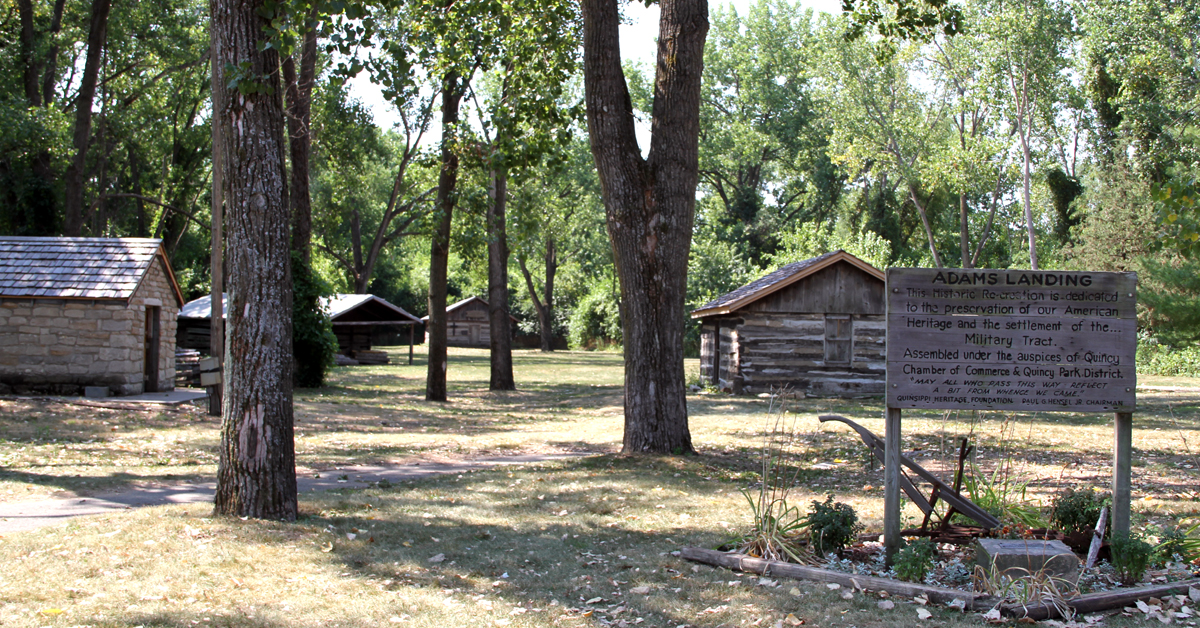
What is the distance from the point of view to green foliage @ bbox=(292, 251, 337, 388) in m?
23.0

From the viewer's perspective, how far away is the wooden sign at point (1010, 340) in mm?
5867

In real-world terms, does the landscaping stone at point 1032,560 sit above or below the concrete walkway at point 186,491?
above

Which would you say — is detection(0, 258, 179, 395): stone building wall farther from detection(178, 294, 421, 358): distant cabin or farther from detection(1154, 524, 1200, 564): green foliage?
detection(1154, 524, 1200, 564): green foliage

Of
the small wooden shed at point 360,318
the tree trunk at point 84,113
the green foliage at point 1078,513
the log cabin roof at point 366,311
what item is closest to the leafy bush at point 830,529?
the green foliage at point 1078,513

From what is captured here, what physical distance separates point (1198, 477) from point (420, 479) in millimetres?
8776

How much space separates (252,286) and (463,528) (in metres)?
2.58

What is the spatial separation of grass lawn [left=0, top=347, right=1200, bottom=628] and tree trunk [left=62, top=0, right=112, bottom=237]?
443 inches

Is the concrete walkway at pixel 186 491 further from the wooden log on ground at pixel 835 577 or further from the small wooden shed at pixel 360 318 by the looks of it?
the small wooden shed at pixel 360 318

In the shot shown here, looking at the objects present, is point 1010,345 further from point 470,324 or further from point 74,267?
point 470,324

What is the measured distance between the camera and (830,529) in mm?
5977

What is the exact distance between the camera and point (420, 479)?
10.1m

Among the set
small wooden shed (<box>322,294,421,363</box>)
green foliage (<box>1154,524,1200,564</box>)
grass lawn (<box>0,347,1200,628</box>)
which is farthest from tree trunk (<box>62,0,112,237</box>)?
green foliage (<box>1154,524,1200,564</box>)

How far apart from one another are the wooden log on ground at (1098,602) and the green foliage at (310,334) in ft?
67.7

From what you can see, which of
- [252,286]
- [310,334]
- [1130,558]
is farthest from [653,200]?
[310,334]
